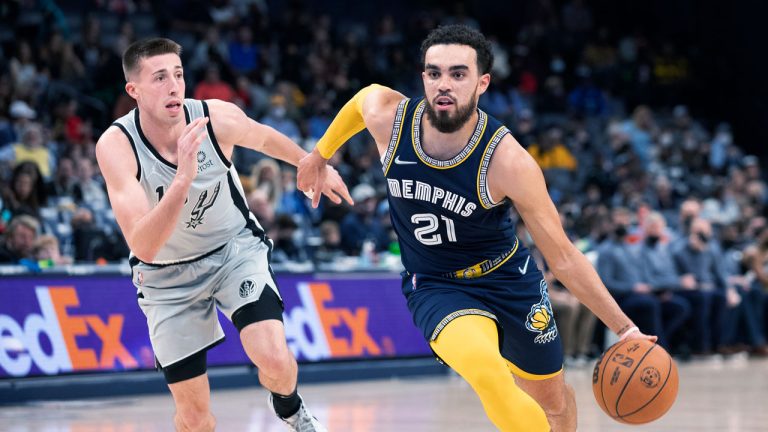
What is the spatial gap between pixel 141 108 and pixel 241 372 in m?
6.12

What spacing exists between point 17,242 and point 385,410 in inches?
150

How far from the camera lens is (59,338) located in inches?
408

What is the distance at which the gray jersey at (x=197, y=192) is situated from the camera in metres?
6.18

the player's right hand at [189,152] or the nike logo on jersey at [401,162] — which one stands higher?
the player's right hand at [189,152]

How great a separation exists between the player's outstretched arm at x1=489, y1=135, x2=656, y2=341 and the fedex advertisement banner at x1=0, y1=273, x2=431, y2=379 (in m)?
5.99

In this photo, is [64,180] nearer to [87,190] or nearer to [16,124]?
[87,190]

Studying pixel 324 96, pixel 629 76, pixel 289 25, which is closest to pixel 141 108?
pixel 324 96

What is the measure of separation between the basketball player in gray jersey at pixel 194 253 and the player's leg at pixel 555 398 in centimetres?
123

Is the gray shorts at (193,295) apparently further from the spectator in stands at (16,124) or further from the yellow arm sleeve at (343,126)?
the spectator in stands at (16,124)

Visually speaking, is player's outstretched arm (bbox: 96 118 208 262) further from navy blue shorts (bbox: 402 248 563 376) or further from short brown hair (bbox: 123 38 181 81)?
navy blue shorts (bbox: 402 248 563 376)

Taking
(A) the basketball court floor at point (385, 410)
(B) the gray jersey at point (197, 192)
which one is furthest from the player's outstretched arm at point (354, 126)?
(A) the basketball court floor at point (385, 410)

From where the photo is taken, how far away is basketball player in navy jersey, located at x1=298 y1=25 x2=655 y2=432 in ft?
18.1

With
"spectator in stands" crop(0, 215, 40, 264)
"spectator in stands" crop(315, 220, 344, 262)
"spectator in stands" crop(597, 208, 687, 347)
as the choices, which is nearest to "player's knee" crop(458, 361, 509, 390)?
"spectator in stands" crop(0, 215, 40, 264)

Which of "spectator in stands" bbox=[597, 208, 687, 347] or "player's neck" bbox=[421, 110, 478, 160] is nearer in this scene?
"player's neck" bbox=[421, 110, 478, 160]
